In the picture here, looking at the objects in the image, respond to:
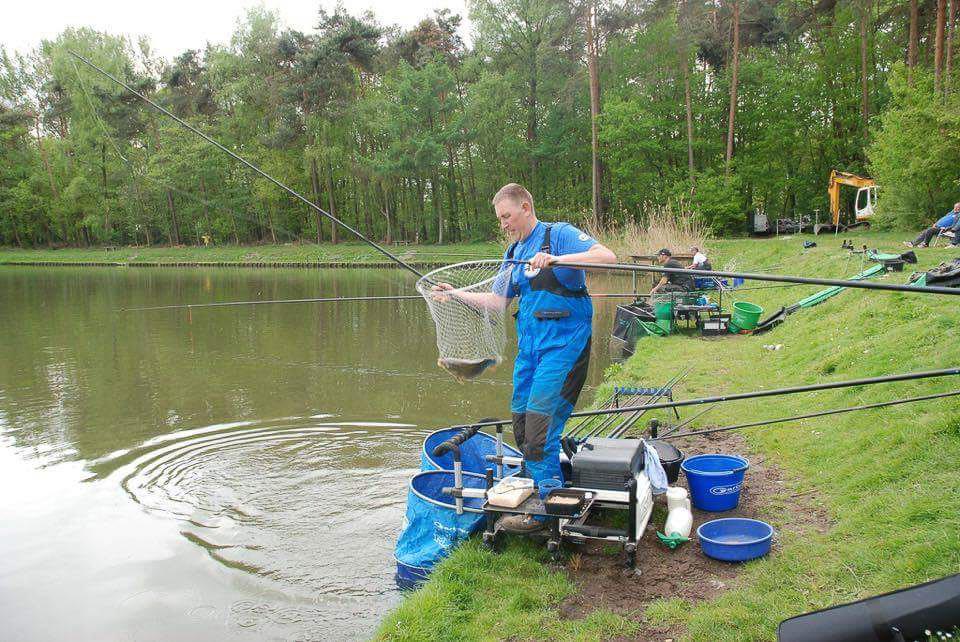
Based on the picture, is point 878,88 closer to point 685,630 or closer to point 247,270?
point 247,270

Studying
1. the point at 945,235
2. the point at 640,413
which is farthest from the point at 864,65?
the point at 640,413

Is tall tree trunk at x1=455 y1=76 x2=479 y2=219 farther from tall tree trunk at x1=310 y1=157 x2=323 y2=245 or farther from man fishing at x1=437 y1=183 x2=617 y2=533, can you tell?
man fishing at x1=437 y1=183 x2=617 y2=533

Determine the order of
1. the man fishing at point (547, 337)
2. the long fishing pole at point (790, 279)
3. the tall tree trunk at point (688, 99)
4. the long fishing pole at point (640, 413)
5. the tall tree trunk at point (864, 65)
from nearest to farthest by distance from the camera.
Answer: the long fishing pole at point (790, 279), the man fishing at point (547, 337), the long fishing pole at point (640, 413), the tall tree trunk at point (864, 65), the tall tree trunk at point (688, 99)

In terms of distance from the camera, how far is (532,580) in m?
3.77

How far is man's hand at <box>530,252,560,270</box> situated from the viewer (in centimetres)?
383

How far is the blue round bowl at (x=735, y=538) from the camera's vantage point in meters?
3.79

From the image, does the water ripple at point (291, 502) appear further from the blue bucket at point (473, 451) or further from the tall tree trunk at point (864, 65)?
the tall tree trunk at point (864, 65)

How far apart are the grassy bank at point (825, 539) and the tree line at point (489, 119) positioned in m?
16.3

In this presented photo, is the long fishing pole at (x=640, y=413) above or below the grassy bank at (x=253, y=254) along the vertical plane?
below

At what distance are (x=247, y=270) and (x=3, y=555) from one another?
1350 inches

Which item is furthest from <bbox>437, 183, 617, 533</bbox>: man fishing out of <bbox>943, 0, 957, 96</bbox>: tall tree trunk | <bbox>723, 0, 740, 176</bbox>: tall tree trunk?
<bbox>723, 0, 740, 176</bbox>: tall tree trunk

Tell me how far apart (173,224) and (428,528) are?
172 ft

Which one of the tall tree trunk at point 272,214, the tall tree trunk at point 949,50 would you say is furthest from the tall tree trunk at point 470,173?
the tall tree trunk at point 949,50

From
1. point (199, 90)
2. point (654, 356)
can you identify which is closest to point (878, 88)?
point (654, 356)
